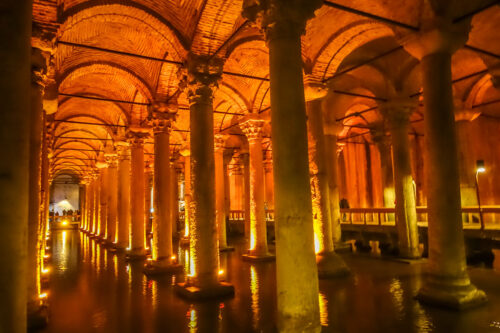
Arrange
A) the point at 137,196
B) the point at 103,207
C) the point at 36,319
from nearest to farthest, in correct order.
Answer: the point at 36,319 → the point at 137,196 → the point at 103,207

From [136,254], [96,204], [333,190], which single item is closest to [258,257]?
[333,190]

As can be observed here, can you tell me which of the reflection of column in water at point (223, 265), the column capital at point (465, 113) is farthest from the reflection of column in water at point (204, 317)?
the column capital at point (465, 113)

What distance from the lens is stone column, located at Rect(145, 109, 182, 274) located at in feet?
33.2

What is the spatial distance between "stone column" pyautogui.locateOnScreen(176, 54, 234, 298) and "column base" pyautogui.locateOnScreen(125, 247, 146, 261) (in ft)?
17.6

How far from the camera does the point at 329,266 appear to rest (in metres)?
8.95

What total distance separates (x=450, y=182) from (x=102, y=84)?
37.5ft

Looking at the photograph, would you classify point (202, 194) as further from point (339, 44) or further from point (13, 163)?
point (339, 44)

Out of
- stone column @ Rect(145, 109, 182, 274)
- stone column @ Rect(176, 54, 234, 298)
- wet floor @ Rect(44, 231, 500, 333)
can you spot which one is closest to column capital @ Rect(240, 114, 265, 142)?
stone column @ Rect(145, 109, 182, 274)

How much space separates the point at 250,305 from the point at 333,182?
7171 mm

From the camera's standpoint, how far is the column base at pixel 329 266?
887cm

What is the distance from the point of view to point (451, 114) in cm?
666

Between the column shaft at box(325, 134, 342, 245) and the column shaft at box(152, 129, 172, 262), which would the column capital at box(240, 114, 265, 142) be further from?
the column shaft at box(152, 129, 172, 262)

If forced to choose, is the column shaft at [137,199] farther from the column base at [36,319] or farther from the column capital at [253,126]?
the column base at [36,319]

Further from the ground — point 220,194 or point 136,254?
point 220,194
